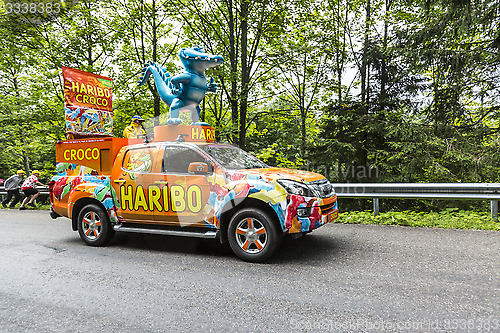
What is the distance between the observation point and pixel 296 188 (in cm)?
507

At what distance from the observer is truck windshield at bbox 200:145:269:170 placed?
581 cm

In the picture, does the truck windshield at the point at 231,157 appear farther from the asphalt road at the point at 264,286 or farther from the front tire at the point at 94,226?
the front tire at the point at 94,226

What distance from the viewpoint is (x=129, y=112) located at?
17.8 meters

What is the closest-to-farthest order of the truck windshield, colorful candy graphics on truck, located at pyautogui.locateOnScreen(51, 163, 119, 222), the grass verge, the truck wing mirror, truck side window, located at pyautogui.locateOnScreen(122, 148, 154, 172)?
the truck wing mirror → the truck windshield → truck side window, located at pyautogui.locateOnScreen(122, 148, 154, 172) → colorful candy graphics on truck, located at pyautogui.locateOnScreen(51, 163, 119, 222) → the grass verge

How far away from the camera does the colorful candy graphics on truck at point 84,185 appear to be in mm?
6426

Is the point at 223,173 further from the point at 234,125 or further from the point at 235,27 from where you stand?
the point at 235,27

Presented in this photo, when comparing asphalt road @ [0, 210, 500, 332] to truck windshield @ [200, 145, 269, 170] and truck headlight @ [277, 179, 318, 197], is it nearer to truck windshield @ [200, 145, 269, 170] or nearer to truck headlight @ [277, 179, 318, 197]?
truck headlight @ [277, 179, 318, 197]

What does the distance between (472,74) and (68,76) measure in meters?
12.1

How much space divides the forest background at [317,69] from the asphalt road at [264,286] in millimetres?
6977

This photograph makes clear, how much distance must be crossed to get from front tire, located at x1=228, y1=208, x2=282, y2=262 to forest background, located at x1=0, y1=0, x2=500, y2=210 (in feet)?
26.2

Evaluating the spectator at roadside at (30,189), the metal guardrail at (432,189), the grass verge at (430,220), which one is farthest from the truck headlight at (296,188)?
the spectator at roadside at (30,189)

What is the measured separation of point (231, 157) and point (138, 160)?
167 centimetres

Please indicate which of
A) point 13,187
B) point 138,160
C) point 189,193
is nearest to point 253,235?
point 189,193

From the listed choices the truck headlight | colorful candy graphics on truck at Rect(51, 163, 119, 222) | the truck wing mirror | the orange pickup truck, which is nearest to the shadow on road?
the orange pickup truck
